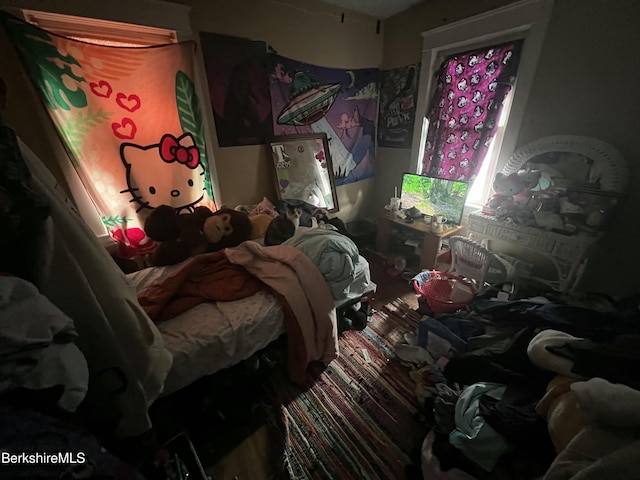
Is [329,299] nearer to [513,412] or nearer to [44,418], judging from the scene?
[513,412]

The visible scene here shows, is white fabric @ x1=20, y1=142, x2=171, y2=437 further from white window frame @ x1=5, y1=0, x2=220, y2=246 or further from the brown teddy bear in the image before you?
white window frame @ x1=5, y1=0, x2=220, y2=246

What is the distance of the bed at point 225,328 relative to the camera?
3.42 feet

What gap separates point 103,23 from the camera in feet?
4.83

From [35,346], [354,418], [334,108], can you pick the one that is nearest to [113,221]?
[35,346]

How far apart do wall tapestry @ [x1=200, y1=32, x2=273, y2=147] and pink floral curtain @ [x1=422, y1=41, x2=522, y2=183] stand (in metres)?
1.67

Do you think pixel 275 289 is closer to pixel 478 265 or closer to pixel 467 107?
pixel 478 265

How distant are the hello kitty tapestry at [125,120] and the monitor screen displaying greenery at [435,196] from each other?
77.4 inches

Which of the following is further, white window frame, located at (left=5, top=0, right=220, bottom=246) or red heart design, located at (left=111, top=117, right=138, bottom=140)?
red heart design, located at (left=111, top=117, right=138, bottom=140)

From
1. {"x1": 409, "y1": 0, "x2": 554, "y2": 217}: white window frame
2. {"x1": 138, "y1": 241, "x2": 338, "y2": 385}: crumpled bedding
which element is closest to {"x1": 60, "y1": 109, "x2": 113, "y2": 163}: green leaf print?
{"x1": 138, "y1": 241, "x2": 338, "y2": 385}: crumpled bedding

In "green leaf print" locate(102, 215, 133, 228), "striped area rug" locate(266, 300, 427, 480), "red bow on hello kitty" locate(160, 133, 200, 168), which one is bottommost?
"striped area rug" locate(266, 300, 427, 480)

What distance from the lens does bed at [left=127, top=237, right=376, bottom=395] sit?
41.1 inches

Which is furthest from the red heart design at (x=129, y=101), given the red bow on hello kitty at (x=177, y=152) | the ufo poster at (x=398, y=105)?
the ufo poster at (x=398, y=105)

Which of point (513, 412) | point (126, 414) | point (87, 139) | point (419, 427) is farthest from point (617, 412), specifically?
point (87, 139)

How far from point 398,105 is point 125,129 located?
2560 mm
